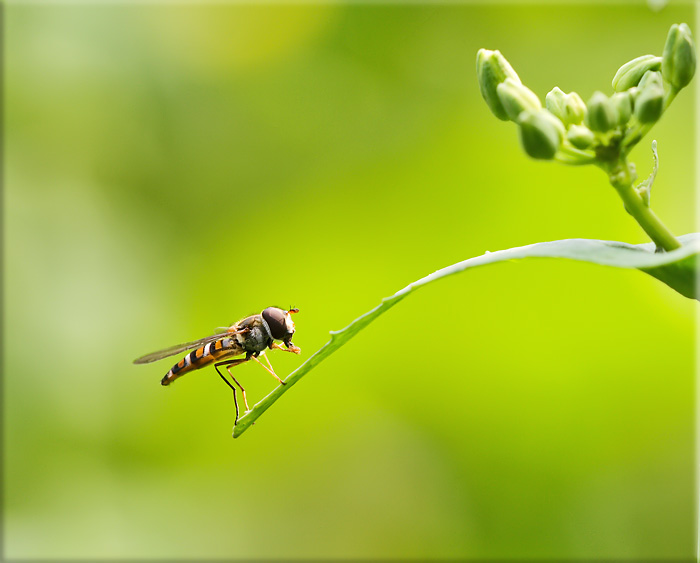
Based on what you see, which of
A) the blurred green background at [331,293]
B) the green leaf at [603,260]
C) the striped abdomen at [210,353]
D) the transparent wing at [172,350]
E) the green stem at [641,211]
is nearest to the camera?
the green leaf at [603,260]

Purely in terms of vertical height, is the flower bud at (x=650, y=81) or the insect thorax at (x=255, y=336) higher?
the flower bud at (x=650, y=81)

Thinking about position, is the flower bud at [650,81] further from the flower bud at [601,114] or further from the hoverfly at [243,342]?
the hoverfly at [243,342]

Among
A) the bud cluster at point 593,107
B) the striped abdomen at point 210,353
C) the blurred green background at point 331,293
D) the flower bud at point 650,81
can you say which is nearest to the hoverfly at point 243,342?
the striped abdomen at point 210,353

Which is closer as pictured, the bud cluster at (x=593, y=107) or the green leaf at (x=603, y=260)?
the green leaf at (x=603, y=260)

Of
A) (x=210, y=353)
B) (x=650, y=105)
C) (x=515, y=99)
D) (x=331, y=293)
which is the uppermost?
(x=515, y=99)

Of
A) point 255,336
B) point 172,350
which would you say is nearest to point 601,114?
point 255,336

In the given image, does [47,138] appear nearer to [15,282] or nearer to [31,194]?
[31,194]

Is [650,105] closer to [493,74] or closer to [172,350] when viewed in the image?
[493,74]
